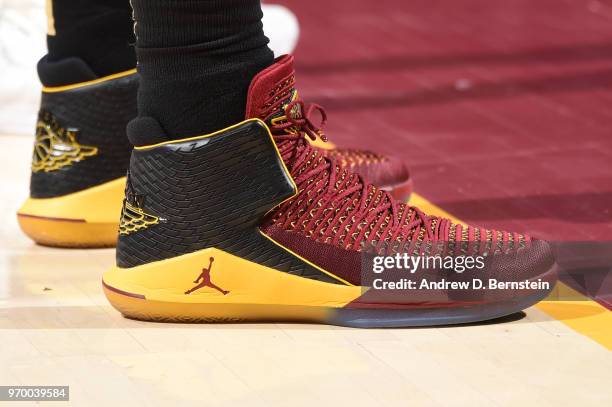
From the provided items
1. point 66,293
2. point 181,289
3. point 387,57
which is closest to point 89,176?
point 66,293

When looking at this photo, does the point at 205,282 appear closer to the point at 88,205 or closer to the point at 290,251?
the point at 290,251

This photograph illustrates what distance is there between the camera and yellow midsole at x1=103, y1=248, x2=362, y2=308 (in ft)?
5.15

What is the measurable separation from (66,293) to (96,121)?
318 millimetres

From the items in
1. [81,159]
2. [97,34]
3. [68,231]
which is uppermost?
[97,34]

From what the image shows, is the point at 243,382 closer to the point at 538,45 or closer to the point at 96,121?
the point at 96,121

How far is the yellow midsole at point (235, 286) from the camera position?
1.57 meters

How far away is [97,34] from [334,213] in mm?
565

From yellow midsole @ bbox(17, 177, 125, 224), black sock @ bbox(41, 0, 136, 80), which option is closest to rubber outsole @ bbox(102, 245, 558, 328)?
yellow midsole @ bbox(17, 177, 125, 224)

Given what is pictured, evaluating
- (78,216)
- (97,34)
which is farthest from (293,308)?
(97,34)

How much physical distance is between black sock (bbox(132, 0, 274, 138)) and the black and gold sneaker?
355 millimetres

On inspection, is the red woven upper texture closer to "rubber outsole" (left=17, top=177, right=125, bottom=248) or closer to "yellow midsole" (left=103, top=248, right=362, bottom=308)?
"yellow midsole" (left=103, top=248, right=362, bottom=308)

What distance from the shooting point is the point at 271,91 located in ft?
5.06

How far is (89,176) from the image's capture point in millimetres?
1917

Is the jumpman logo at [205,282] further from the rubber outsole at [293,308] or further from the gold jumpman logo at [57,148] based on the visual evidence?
the gold jumpman logo at [57,148]
